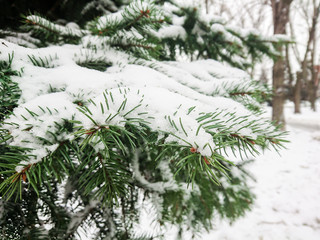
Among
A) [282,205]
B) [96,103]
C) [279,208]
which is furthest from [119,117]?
[282,205]

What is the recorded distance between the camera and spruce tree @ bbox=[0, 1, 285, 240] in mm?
492

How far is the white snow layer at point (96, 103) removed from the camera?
490mm

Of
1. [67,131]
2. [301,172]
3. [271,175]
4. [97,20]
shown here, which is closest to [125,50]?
[97,20]

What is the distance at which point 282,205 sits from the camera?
126 inches

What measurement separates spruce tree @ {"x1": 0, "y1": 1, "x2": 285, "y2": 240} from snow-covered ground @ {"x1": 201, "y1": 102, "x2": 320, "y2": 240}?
104cm

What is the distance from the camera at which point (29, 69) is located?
2.31ft

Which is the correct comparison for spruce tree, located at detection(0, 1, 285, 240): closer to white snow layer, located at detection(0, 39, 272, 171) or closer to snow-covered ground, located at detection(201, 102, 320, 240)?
white snow layer, located at detection(0, 39, 272, 171)

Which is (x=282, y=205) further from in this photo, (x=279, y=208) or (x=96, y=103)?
(x=96, y=103)

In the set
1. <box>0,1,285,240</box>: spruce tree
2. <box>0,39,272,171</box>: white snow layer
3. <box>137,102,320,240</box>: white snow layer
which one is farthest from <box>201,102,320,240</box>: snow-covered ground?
<box>0,39,272,171</box>: white snow layer

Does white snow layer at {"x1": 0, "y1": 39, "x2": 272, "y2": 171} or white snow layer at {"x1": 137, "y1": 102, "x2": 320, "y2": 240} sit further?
white snow layer at {"x1": 137, "y1": 102, "x2": 320, "y2": 240}

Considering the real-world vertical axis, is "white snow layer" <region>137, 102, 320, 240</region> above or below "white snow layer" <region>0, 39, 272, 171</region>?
below

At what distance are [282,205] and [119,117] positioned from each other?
3.72 m

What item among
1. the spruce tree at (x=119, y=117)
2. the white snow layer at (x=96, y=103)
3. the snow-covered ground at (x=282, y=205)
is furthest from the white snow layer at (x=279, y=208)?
the white snow layer at (x=96, y=103)

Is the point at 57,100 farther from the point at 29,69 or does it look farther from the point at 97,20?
the point at 97,20
